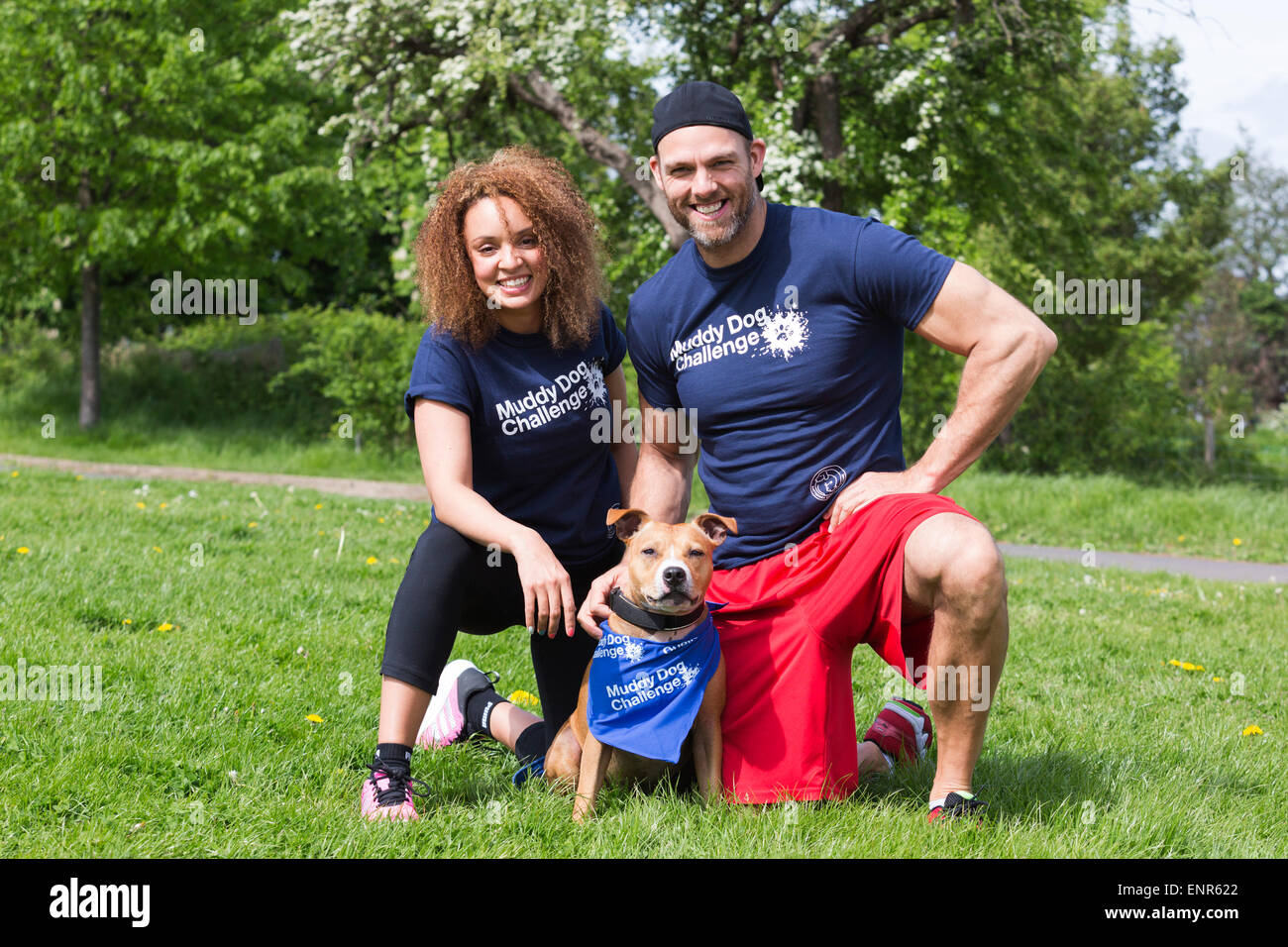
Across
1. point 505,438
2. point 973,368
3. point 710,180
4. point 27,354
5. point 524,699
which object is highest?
point 27,354

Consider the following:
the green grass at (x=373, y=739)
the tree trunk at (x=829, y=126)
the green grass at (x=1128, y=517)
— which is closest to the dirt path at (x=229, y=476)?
the tree trunk at (x=829, y=126)

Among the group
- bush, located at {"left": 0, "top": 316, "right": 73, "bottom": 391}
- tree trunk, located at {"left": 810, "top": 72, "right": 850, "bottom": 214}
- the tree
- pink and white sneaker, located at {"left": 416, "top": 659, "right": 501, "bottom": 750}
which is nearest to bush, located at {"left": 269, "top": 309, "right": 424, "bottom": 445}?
the tree

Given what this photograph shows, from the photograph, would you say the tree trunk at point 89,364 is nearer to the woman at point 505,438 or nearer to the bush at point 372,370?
the bush at point 372,370

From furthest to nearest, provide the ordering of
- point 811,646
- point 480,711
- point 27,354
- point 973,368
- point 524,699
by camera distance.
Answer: point 27,354, point 524,699, point 480,711, point 811,646, point 973,368

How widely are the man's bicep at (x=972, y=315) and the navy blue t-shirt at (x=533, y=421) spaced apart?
1.17 metres

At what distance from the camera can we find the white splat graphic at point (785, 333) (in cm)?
351

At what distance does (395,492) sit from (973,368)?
1080 cm

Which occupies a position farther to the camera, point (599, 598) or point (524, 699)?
point (524, 699)

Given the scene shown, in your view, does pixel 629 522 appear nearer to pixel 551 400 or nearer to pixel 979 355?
pixel 551 400

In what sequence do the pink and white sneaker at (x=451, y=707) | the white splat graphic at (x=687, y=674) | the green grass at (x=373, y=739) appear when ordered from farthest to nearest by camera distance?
the pink and white sneaker at (x=451, y=707) < the white splat graphic at (x=687, y=674) < the green grass at (x=373, y=739)

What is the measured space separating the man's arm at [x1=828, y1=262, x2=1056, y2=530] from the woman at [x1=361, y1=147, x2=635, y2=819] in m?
0.93

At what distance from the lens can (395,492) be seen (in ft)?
43.7

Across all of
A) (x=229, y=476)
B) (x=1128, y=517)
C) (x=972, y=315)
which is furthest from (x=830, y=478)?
(x=229, y=476)

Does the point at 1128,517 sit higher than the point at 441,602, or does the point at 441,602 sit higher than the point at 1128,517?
the point at 441,602
